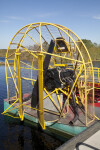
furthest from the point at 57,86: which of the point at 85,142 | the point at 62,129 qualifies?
the point at 85,142

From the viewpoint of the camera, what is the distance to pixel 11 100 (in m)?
15.2

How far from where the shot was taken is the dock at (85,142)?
5060 mm

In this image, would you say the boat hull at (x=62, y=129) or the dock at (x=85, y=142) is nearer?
the dock at (x=85, y=142)

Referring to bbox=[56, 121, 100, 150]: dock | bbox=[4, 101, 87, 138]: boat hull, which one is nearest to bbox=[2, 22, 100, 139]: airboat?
bbox=[4, 101, 87, 138]: boat hull

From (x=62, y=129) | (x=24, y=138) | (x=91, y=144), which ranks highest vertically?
(x=91, y=144)

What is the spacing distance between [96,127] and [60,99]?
6334mm

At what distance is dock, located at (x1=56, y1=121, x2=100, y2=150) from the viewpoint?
16.6 feet

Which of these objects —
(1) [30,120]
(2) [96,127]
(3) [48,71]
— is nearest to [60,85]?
(3) [48,71]

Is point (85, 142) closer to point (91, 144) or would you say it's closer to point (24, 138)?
point (91, 144)

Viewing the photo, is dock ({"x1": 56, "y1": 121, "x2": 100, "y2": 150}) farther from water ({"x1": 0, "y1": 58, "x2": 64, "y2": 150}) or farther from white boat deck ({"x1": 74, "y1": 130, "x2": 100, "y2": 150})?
water ({"x1": 0, "y1": 58, "x2": 64, "y2": 150})

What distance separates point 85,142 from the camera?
17.8 feet

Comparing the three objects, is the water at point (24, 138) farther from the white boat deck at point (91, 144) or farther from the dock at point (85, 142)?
the white boat deck at point (91, 144)

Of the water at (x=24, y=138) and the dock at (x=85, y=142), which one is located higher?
the dock at (x=85, y=142)

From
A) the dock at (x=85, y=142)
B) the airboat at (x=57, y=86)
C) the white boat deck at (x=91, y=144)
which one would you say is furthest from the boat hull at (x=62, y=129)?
the white boat deck at (x=91, y=144)
